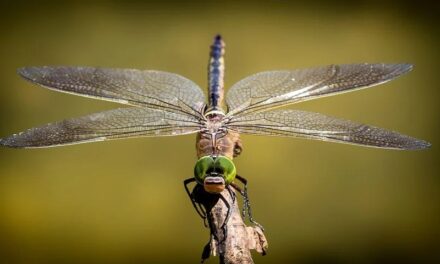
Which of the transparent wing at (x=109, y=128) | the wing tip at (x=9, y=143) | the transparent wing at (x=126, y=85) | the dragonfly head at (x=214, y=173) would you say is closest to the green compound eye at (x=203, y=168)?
the dragonfly head at (x=214, y=173)

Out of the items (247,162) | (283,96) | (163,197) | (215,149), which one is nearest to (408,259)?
(247,162)

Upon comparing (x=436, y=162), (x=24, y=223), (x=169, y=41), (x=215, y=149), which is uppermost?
(x=169, y=41)

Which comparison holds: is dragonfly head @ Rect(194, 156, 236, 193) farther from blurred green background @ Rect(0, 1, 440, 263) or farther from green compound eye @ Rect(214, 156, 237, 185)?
blurred green background @ Rect(0, 1, 440, 263)

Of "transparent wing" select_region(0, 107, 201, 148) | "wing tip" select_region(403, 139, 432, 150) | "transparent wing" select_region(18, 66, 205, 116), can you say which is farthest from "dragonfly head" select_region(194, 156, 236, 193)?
"wing tip" select_region(403, 139, 432, 150)

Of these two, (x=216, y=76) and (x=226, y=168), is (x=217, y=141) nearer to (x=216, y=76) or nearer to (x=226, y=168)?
(x=226, y=168)

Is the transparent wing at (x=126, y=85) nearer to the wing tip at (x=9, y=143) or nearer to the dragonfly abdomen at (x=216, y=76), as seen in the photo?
the dragonfly abdomen at (x=216, y=76)

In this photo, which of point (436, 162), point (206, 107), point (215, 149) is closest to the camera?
point (215, 149)

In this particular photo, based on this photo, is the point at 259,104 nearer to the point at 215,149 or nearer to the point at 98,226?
the point at 215,149
